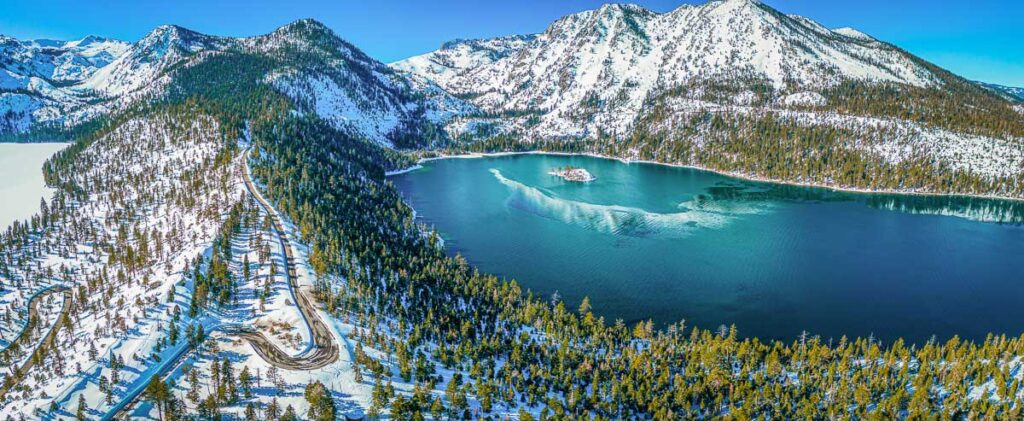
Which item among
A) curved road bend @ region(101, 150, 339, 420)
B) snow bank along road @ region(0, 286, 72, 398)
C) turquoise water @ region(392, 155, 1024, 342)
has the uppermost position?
turquoise water @ region(392, 155, 1024, 342)

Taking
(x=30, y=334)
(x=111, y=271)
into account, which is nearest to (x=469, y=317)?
(x=30, y=334)

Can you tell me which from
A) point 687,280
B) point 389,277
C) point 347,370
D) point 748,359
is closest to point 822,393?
point 748,359

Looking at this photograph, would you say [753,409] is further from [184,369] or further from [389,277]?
[184,369]

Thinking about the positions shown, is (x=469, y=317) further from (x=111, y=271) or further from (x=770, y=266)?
(x=111, y=271)

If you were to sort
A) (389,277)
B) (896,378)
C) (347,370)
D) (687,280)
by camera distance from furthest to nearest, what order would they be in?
(687,280) → (389,277) → (896,378) → (347,370)

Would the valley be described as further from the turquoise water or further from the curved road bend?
the turquoise water

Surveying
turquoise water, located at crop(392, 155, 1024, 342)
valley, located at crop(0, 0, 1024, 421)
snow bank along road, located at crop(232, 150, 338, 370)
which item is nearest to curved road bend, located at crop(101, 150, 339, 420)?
snow bank along road, located at crop(232, 150, 338, 370)
